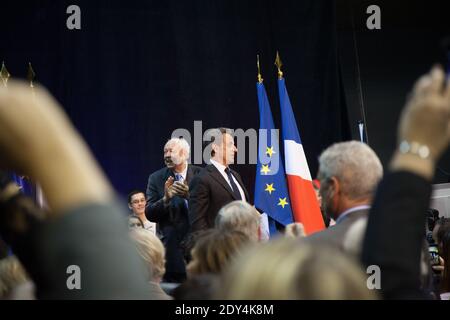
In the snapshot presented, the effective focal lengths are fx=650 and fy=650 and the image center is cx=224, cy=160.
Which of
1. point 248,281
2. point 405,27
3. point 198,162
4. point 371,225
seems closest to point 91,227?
point 248,281

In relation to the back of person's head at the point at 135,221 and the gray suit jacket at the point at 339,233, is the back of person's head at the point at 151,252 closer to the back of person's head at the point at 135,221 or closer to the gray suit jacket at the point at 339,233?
the gray suit jacket at the point at 339,233

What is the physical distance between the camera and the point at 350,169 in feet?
6.61

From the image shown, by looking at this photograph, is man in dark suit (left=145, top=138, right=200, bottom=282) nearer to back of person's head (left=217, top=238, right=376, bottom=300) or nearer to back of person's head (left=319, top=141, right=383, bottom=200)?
back of person's head (left=319, top=141, right=383, bottom=200)

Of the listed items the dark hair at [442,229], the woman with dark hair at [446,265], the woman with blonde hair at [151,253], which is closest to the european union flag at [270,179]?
the dark hair at [442,229]

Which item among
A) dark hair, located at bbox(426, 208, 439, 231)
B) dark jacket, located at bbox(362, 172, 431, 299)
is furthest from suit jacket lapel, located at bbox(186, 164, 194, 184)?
dark jacket, located at bbox(362, 172, 431, 299)

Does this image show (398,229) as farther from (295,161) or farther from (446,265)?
(295,161)

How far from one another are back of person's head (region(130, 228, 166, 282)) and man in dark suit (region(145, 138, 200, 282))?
67.6 inches

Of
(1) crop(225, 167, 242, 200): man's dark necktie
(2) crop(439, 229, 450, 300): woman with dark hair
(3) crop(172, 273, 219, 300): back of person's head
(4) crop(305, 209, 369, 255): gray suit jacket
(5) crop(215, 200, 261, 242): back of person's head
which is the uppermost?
(4) crop(305, 209, 369, 255): gray suit jacket

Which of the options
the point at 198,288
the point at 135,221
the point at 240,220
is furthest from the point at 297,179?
the point at 198,288

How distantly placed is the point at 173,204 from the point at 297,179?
1.24 meters

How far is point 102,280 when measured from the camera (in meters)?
0.70

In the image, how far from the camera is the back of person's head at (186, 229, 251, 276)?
203 cm

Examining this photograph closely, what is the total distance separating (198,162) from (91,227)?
504 centimetres
